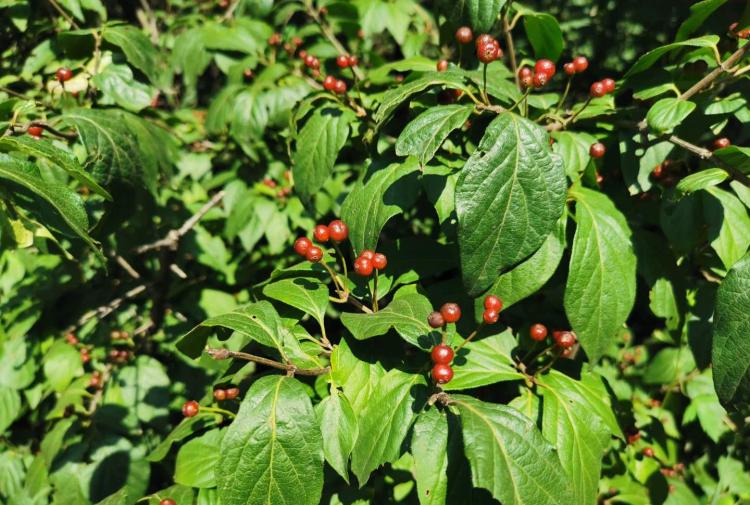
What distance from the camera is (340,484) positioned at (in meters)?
1.87

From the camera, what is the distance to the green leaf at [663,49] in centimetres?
158

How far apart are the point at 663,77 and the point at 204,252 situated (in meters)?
2.39

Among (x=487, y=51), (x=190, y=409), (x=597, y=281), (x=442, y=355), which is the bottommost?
(x=190, y=409)

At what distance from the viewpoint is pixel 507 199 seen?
1.35m

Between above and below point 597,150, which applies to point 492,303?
below

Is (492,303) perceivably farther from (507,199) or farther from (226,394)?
(226,394)

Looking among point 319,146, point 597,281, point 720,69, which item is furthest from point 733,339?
point 319,146

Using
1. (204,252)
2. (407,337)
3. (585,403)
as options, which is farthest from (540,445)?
(204,252)

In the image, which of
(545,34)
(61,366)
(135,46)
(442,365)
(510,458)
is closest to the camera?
(510,458)

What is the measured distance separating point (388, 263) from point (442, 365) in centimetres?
58

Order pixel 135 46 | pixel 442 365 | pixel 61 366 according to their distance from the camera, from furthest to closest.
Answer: pixel 61 366
pixel 135 46
pixel 442 365

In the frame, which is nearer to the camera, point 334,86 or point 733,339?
point 733,339

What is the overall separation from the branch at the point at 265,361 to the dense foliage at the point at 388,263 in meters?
0.01

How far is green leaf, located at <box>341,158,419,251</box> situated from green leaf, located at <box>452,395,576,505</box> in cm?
57
